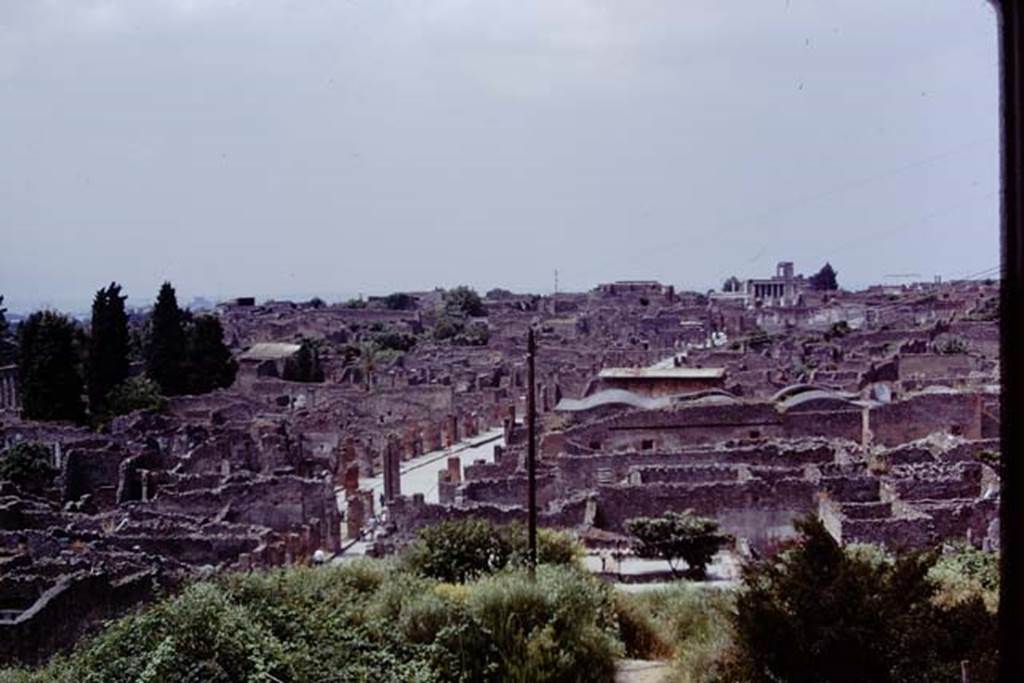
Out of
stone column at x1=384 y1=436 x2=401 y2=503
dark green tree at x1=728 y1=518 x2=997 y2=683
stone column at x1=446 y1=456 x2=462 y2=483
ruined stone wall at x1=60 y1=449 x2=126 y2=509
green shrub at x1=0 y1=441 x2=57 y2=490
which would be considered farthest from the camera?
green shrub at x1=0 y1=441 x2=57 y2=490

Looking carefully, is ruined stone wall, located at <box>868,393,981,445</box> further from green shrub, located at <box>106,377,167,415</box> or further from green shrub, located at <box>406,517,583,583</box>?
green shrub, located at <box>106,377,167,415</box>

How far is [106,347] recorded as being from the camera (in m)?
46.2

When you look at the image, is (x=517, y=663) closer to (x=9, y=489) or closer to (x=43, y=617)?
(x=43, y=617)

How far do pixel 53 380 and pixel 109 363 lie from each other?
4.41 metres

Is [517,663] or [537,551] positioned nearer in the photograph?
[517,663]

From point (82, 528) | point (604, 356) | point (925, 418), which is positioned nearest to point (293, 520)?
point (82, 528)

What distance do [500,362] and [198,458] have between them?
33.3m

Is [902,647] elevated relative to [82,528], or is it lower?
elevated

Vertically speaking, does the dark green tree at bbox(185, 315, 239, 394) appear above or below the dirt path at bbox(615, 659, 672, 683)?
above

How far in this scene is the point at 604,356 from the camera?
193 ft

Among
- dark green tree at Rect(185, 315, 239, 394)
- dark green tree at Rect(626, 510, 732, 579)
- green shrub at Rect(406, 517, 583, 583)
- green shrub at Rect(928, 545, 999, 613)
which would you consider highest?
dark green tree at Rect(185, 315, 239, 394)

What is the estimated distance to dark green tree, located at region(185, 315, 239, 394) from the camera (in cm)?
5150

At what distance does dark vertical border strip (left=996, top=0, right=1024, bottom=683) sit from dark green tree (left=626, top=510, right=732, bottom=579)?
15.2 meters

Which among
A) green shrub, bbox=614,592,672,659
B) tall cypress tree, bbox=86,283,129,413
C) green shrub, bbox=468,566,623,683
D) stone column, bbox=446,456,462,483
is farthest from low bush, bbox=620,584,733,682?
tall cypress tree, bbox=86,283,129,413
